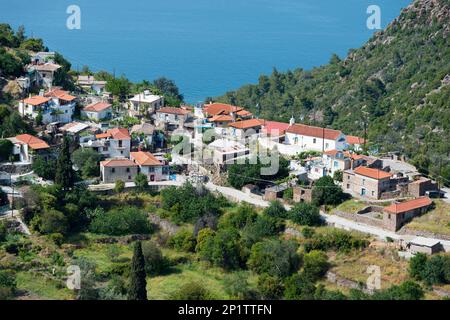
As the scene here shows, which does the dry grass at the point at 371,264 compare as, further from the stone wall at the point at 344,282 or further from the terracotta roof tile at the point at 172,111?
the terracotta roof tile at the point at 172,111

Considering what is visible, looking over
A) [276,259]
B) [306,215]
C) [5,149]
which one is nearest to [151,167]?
[5,149]

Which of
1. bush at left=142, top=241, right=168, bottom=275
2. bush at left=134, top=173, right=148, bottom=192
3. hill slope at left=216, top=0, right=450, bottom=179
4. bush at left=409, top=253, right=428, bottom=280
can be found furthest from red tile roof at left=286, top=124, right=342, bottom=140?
bush at left=142, top=241, right=168, bottom=275

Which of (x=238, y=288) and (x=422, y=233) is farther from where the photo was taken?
(x=422, y=233)

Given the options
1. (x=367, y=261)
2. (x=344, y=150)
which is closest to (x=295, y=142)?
(x=344, y=150)

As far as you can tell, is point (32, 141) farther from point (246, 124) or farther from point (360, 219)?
point (360, 219)

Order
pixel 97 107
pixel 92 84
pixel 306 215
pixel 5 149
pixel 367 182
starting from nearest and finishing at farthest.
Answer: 1. pixel 306 215
2. pixel 367 182
3. pixel 5 149
4. pixel 97 107
5. pixel 92 84

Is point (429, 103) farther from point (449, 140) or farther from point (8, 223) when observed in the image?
point (8, 223)

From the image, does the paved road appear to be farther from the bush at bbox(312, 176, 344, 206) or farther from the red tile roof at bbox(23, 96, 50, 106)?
the red tile roof at bbox(23, 96, 50, 106)

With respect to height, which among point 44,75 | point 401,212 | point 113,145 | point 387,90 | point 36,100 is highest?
point 44,75
